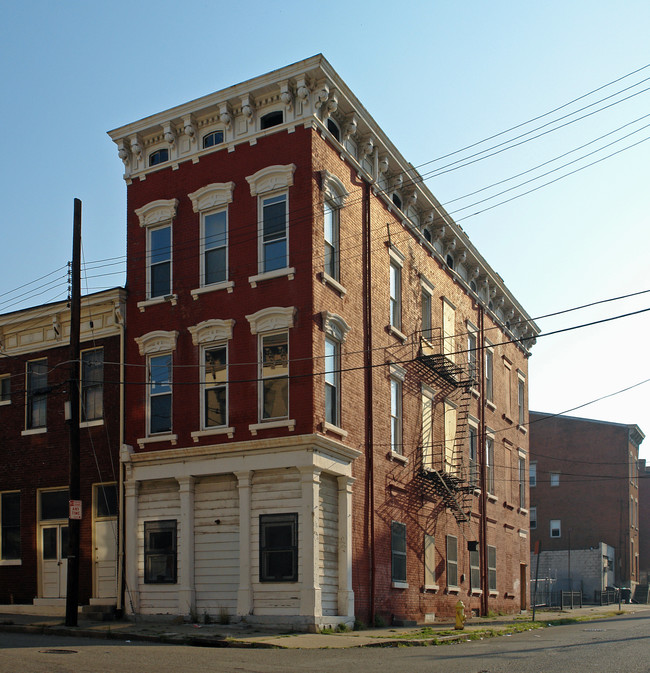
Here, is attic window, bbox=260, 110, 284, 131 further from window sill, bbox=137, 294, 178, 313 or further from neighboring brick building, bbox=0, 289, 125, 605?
neighboring brick building, bbox=0, 289, 125, 605

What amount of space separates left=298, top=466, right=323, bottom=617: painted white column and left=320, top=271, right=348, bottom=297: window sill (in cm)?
473

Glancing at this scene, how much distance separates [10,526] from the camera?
991 inches

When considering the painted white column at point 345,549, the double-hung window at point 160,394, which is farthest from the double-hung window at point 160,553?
the painted white column at point 345,549

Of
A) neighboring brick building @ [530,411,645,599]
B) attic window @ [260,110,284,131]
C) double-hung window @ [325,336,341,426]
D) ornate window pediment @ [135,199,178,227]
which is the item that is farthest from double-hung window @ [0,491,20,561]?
neighboring brick building @ [530,411,645,599]

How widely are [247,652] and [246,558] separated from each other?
488 cm

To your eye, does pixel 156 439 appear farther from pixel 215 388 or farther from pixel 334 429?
pixel 334 429

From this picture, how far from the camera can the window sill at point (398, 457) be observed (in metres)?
25.0

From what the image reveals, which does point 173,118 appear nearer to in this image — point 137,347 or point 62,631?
point 137,347

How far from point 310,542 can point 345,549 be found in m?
1.68

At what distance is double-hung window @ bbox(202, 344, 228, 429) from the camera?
72.7 feet

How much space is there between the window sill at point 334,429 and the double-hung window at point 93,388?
6.82 m

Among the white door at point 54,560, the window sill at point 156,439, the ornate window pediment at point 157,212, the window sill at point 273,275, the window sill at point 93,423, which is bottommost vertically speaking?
the white door at point 54,560

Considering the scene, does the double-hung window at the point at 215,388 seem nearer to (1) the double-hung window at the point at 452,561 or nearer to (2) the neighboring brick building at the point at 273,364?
(2) the neighboring brick building at the point at 273,364

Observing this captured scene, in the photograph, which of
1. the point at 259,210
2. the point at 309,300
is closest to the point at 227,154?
the point at 259,210
